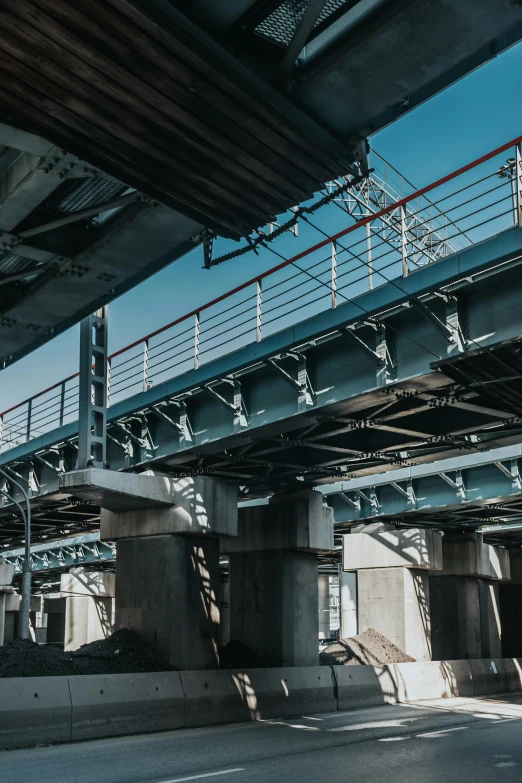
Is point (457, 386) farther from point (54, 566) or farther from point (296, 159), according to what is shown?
point (54, 566)

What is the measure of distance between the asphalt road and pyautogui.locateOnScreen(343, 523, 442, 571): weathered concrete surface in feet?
39.2

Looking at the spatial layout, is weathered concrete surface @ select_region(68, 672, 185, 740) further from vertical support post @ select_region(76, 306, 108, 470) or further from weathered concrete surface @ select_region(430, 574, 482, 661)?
weathered concrete surface @ select_region(430, 574, 482, 661)

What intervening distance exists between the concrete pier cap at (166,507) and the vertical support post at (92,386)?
2293 millimetres

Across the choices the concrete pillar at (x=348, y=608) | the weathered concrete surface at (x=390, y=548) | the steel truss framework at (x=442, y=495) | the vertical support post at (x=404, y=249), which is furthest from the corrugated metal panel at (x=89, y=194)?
the concrete pillar at (x=348, y=608)

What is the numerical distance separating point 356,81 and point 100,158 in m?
2.13

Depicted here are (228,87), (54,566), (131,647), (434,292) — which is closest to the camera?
(228,87)

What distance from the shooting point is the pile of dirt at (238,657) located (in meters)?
25.2

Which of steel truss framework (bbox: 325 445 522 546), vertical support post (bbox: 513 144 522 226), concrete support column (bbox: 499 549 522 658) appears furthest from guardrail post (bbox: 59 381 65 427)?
concrete support column (bbox: 499 549 522 658)

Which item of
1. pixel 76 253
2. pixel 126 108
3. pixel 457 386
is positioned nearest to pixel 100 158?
pixel 126 108

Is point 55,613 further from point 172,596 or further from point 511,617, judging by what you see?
point 172,596

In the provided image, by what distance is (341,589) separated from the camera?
63281 millimetres

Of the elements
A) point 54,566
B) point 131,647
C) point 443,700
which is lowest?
point 443,700

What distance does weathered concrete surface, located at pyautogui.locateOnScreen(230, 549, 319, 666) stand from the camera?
2564 cm

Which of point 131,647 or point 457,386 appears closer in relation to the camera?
point 457,386
